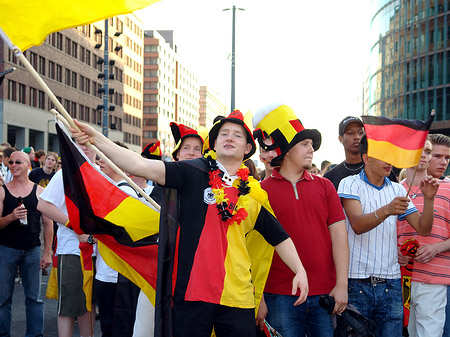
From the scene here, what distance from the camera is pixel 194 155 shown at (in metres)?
5.55

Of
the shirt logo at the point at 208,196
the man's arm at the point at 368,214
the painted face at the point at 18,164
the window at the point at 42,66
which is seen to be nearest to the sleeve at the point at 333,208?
the man's arm at the point at 368,214

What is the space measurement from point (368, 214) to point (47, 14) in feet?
8.27

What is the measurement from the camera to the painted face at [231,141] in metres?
3.67

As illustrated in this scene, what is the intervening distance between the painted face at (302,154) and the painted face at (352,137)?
1.41m

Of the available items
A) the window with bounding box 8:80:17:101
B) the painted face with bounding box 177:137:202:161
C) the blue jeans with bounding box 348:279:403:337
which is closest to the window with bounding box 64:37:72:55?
the window with bounding box 8:80:17:101

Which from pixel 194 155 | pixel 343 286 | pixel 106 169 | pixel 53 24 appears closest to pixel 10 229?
pixel 106 169

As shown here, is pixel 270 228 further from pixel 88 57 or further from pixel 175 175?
pixel 88 57

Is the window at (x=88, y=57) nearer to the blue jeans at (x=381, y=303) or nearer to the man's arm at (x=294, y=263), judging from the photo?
the blue jeans at (x=381, y=303)

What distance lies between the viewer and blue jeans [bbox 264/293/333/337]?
3.85 meters

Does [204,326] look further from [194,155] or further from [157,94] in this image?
[157,94]

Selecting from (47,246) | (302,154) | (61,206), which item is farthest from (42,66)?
(302,154)

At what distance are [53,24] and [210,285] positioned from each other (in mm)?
1821

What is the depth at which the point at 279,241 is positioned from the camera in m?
3.62

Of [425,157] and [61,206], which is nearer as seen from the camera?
[425,157]
